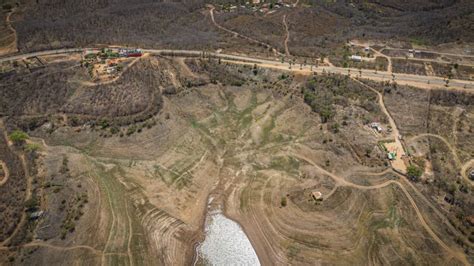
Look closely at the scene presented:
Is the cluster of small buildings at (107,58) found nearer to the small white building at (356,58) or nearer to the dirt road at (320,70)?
the dirt road at (320,70)

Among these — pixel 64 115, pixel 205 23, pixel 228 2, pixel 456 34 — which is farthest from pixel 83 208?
pixel 456 34

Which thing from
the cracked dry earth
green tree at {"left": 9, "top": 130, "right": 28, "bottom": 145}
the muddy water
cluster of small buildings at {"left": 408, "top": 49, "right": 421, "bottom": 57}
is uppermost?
cluster of small buildings at {"left": 408, "top": 49, "right": 421, "bottom": 57}

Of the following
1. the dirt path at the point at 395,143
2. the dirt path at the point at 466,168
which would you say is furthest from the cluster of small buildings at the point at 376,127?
the dirt path at the point at 466,168

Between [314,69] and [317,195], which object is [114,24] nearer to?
[314,69]

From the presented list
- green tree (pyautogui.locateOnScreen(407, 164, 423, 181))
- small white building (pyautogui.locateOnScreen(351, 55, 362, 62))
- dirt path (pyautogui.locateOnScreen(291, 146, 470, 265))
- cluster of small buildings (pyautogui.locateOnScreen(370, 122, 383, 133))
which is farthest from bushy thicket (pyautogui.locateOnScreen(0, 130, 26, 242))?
small white building (pyautogui.locateOnScreen(351, 55, 362, 62))

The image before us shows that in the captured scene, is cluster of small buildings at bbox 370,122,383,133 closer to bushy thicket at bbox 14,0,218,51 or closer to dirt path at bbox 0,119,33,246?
bushy thicket at bbox 14,0,218,51

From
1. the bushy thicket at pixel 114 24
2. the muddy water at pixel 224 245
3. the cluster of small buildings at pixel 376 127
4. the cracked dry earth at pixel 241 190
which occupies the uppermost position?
the bushy thicket at pixel 114 24
